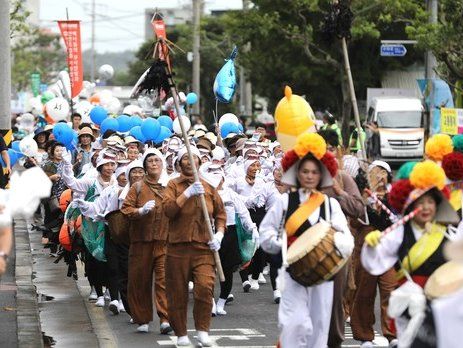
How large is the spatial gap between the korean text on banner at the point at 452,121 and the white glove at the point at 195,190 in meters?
18.2

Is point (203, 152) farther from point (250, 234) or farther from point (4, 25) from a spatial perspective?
point (4, 25)

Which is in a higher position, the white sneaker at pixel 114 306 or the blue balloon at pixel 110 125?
the blue balloon at pixel 110 125

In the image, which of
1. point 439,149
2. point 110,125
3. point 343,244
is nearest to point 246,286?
point 110,125

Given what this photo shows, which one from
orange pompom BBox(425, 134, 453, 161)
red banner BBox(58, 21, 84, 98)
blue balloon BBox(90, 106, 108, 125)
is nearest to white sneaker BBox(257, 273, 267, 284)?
orange pompom BBox(425, 134, 453, 161)

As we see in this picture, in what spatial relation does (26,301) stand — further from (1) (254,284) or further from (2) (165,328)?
(1) (254,284)

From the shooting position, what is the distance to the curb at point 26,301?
11898mm

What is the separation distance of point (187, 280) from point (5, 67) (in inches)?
470

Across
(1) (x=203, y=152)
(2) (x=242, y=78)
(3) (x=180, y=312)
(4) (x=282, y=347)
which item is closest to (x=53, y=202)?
(1) (x=203, y=152)

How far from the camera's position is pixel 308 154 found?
29.8 ft

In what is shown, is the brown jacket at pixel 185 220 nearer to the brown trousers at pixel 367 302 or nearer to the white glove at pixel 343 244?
the brown trousers at pixel 367 302

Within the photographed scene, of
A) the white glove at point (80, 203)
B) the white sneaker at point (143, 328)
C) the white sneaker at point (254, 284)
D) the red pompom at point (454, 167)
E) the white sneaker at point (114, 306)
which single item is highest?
the red pompom at point (454, 167)

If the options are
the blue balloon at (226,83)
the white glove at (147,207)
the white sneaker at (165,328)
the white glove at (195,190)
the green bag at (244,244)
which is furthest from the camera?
the blue balloon at (226,83)

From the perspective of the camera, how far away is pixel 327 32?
11.0 meters

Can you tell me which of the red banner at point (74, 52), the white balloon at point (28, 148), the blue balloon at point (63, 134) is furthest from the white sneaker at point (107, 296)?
the red banner at point (74, 52)
